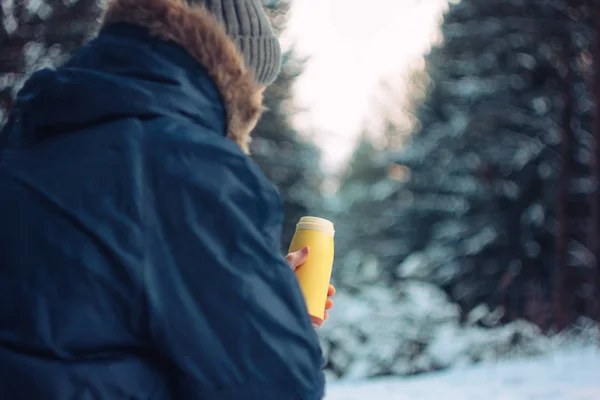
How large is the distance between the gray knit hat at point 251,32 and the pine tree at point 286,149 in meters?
7.27

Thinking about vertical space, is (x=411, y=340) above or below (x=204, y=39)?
below

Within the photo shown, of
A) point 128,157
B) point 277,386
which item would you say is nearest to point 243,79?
point 128,157

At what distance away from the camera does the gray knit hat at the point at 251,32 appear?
1457mm

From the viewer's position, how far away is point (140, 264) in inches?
42.1

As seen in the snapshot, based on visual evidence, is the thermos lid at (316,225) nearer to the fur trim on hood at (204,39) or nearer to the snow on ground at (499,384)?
the fur trim on hood at (204,39)

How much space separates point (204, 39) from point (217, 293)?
1.73 ft

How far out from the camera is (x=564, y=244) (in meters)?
8.71

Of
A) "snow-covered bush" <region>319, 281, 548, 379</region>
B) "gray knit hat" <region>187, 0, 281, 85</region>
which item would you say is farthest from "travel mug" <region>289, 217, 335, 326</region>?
"snow-covered bush" <region>319, 281, 548, 379</region>

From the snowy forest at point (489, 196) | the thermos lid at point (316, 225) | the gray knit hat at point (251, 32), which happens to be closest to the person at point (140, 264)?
the gray knit hat at point (251, 32)

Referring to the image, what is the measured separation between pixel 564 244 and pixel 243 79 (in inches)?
322

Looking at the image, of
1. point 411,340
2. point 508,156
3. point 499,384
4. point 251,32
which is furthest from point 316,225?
point 508,156

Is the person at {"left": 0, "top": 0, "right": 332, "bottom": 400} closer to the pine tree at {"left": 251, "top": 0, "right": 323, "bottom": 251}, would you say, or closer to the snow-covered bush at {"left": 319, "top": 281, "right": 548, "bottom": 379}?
the snow-covered bush at {"left": 319, "top": 281, "right": 548, "bottom": 379}

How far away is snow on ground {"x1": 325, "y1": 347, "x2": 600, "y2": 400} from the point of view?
18.2 ft

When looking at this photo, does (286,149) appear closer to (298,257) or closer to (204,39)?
(298,257)
